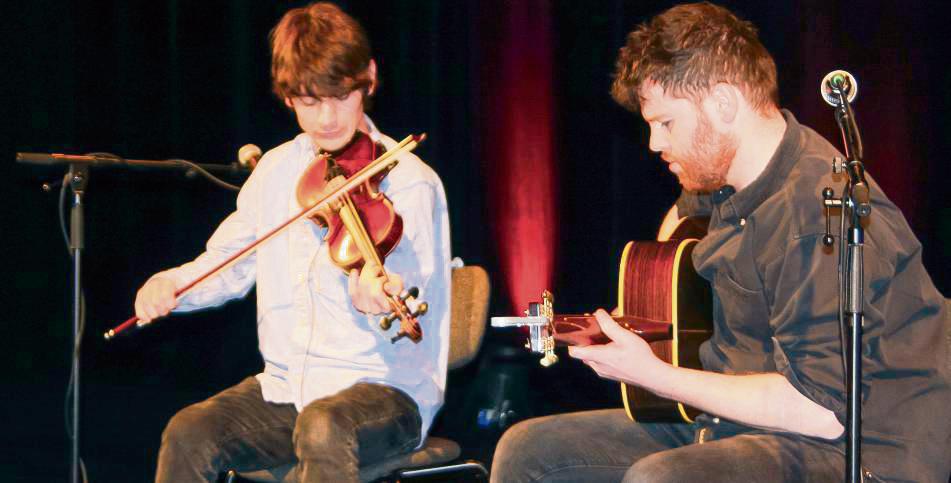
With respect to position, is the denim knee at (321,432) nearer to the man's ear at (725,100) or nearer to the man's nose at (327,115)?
the man's nose at (327,115)

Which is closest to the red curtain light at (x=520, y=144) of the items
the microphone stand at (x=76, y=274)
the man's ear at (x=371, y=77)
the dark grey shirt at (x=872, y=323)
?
the man's ear at (x=371, y=77)

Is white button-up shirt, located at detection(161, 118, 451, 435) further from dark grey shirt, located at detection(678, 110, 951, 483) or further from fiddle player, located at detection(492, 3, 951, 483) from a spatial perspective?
dark grey shirt, located at detection(678, 110, 951, 483)

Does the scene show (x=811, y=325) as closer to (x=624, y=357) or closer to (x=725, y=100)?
(x=624, y=357)

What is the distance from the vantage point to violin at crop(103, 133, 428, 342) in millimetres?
2248

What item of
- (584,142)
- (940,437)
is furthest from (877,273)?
(584,142)

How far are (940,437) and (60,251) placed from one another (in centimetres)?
506

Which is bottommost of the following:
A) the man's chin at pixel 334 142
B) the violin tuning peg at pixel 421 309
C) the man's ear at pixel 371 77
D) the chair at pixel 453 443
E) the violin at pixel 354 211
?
the chair at pixel 453 443

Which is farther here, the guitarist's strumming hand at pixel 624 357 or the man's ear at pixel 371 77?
the man's ear at pixel 371 77

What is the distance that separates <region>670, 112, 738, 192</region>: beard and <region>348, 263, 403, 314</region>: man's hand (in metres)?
0.64

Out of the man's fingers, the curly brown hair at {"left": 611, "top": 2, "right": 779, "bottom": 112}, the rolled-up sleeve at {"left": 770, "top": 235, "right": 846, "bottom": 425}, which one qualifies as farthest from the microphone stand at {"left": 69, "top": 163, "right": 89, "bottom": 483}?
the rolled-up sleeve at {"left": 770, "top": 235, "right": 846, "bottom": 425}

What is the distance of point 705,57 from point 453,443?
41.5 inches

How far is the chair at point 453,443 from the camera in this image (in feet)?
7.20

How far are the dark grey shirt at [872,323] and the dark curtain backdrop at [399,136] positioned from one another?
162 centimetres

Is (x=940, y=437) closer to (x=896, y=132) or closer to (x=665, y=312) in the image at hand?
(x=665, y=312)
